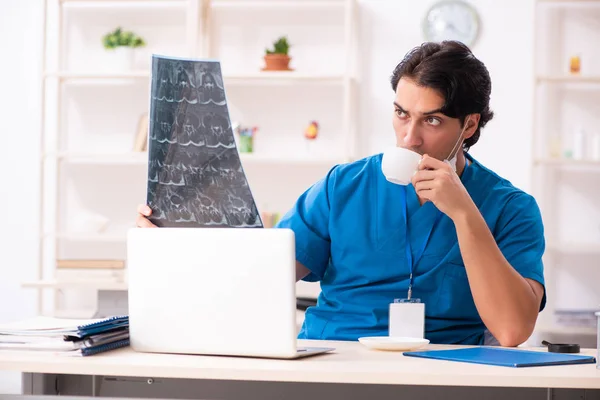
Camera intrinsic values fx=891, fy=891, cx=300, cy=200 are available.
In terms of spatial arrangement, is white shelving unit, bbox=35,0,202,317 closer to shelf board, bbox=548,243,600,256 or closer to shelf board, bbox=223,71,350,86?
shelf board, bbox=223,71,350,86

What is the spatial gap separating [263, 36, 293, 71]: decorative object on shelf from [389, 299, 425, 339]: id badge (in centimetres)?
274

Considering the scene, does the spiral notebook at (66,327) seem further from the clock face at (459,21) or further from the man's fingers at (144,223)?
the clock face at (459,21)

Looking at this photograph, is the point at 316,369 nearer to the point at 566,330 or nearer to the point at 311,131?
the point at 566,330

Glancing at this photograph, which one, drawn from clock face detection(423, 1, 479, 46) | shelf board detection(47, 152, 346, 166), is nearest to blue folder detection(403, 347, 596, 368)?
shelf board detection(47, 152, 346, 166)

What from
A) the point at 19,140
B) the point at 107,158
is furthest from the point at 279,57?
the point at 19,140

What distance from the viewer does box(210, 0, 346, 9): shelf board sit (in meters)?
4.27

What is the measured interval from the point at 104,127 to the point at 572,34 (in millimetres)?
2396

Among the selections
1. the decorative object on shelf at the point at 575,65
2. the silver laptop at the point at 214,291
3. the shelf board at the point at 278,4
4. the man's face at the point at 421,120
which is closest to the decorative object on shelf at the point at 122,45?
the shelf board at the point at 278,4

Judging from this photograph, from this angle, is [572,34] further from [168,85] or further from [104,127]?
[168,85]

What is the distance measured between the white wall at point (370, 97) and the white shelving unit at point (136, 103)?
9 cm

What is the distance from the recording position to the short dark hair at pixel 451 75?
1815 mm

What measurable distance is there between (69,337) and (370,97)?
3272mm

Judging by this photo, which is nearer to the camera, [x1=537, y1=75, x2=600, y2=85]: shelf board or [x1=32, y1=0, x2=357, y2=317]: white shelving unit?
[x1=537, y1=75, x2=600, y2=85]: shelf board

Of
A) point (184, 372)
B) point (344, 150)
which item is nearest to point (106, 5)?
point (344, 150)
